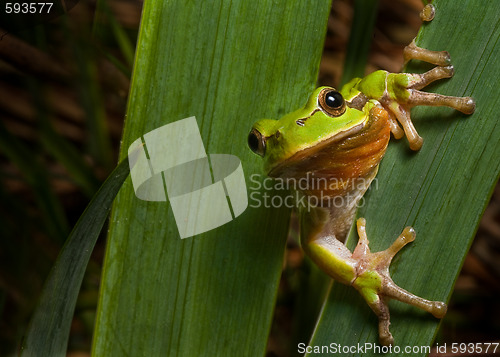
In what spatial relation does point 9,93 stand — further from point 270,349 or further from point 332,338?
point 332,338

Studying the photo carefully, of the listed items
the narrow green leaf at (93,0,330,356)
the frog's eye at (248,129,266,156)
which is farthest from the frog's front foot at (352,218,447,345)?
the frog's eye at (248,129,266,156)

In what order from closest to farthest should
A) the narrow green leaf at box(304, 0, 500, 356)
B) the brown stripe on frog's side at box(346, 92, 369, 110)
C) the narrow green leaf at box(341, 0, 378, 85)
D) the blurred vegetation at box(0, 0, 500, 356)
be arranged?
the narrow green leaf at box(304, 0, 500, 356) < the brown stripe on frog's side at box(346, 92, 369, 110) < the narrow green leaf at box(341, 0, 378, 85) < the blurred vegetation at box(0, 0, 500, 356)

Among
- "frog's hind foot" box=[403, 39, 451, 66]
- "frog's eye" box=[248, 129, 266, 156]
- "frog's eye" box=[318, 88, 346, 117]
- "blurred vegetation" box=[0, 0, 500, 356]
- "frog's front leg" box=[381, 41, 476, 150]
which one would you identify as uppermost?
"frog's hind foot" box=[403, 39, 451, 66]

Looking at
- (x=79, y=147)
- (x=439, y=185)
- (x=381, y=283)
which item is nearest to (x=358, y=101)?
(x=439, y=185)

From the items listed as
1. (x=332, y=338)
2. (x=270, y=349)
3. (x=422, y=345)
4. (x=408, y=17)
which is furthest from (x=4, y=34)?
(x=408, y=17)

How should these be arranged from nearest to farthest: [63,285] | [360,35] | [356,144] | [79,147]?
[63,285]
[356,144]
[360,35]
[79,147]

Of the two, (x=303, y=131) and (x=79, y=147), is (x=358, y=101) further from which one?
(x=79, y=147)

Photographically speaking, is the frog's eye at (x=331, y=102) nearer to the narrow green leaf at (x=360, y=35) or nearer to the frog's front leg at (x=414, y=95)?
the frog's front leg at (x=414, y=95)

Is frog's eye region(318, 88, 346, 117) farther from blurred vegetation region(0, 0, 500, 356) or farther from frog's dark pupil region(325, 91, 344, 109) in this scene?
blurred vegetation region(0, 0, 500, 356)
